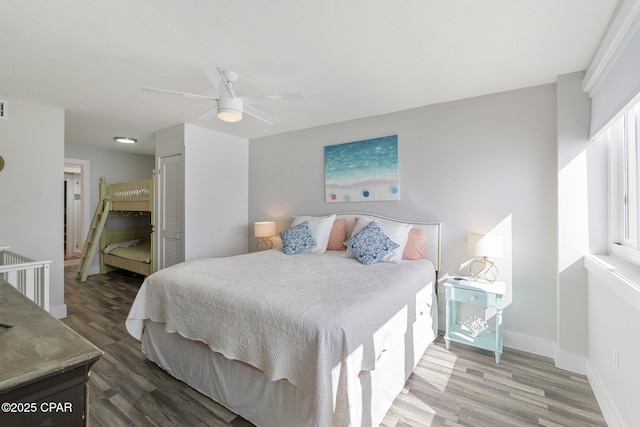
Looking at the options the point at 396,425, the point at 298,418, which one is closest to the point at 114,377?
the point at 298,418

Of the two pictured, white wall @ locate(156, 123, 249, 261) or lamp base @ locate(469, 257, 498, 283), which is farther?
white wall @ locate(156, 123, 249, 261)

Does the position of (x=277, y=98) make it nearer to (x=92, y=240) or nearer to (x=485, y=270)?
(x=485, y=270)

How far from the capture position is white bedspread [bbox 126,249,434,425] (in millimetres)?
1364

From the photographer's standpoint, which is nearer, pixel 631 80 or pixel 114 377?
pixel 631 80

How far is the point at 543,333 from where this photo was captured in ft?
8.52

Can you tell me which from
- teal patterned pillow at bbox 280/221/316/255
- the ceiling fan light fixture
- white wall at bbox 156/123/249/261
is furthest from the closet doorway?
the ceiling fan light fixture

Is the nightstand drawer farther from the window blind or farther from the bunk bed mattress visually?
the bunk bed mattress

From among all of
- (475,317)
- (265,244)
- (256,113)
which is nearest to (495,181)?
(475,317)

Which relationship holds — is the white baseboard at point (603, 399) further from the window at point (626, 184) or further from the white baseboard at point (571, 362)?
the window at point (626, 184)

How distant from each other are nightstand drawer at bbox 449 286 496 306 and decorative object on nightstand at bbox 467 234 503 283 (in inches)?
10.1

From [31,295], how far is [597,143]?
15.4 ft

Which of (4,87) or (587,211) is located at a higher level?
(4,87)

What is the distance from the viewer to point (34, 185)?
3217mm

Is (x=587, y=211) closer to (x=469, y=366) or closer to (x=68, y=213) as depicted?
(x=469, y=366)
